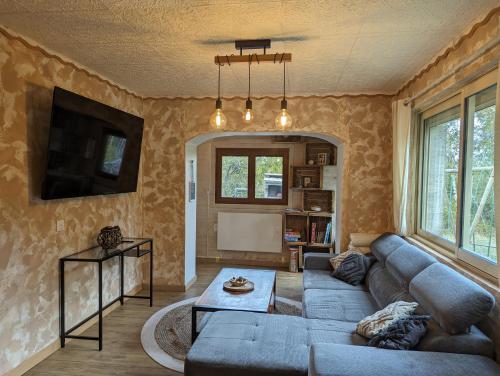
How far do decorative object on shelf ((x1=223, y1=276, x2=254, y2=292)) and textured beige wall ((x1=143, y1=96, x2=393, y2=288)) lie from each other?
1397 mm

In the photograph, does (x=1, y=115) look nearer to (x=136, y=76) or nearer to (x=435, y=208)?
(x=136, y=76)

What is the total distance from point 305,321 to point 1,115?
260 centimetres

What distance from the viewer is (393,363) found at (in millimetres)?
1633

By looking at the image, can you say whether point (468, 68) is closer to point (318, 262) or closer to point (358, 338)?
point (358, 338)

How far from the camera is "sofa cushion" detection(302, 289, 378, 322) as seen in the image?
2.63 metres

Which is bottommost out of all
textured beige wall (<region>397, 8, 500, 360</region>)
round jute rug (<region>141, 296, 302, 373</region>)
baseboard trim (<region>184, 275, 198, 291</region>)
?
round jute rug (<region>141, 296, 302, 373</region>)

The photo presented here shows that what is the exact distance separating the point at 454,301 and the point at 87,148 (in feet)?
9.60

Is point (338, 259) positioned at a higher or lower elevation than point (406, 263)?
lower

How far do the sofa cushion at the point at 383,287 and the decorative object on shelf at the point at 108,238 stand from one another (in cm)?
253

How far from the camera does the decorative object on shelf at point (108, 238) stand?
3.25m

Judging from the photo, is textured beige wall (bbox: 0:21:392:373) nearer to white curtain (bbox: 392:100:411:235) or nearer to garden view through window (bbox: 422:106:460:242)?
white curtain (bbox: 392:100:411:235)

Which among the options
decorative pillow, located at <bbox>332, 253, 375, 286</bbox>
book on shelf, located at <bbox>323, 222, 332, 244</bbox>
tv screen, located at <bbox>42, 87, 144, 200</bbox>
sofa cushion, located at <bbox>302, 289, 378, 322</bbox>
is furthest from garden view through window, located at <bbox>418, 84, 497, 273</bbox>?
tv screen, located at <bbox>42, 87, 144, 200</bbox>

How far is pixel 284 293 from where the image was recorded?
432 cm

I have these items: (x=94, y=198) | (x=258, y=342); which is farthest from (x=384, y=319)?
(x=94, y=198)
